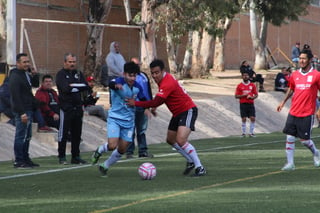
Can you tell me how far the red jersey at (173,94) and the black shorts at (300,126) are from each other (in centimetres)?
179

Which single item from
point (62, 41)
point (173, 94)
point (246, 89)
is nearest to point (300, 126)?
point (173, 94)

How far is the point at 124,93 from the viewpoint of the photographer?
14703 mm

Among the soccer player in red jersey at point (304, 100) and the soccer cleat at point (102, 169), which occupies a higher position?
the soccer player in red jersey at point (304, 100)

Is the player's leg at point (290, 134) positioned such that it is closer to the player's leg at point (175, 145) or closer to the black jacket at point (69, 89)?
the player's leg at point (175, 145)

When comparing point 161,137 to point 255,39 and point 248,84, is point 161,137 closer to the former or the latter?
point 248,84

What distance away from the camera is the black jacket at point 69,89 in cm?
1738

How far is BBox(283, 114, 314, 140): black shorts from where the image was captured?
15156 mm

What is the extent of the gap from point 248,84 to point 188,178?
12.7 metres

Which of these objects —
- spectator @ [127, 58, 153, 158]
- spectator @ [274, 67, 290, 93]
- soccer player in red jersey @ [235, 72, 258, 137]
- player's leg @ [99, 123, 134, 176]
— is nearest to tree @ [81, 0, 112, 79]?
spectator @ [274, 67, 290, 93]

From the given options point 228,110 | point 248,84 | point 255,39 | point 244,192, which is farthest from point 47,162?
point 255,39

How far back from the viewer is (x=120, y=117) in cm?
1471

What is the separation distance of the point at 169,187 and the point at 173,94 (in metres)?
1.99

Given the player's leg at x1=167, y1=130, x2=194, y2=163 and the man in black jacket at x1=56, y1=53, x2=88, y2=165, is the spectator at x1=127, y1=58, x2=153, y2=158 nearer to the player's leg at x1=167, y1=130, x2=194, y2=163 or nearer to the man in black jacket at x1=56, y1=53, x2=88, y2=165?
the man in black jacket at x1=56, y1=53, x2=88, y2=165

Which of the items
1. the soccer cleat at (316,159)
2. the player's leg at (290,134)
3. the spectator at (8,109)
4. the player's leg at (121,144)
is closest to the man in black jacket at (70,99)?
the spectator at (8,109)
